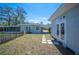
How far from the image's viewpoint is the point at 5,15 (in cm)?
2988

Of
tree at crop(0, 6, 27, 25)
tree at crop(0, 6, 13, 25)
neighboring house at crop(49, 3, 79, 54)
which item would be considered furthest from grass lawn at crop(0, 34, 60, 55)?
tree at crop(0, 6, 13, 25)

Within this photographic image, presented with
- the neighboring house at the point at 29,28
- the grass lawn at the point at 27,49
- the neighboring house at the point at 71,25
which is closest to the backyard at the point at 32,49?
the grass lawn at the point at 27,49

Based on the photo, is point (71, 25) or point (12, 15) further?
point (12, 15)

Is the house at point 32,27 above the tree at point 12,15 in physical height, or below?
below

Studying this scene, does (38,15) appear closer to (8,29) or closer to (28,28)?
(28,28)

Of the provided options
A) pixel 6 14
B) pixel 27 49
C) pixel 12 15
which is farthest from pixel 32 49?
pixel 12 15

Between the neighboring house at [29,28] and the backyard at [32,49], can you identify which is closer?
the backyard at [32,49]

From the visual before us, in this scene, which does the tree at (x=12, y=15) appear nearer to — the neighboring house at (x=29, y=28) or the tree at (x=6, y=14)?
the tree at (x=6, y=14)

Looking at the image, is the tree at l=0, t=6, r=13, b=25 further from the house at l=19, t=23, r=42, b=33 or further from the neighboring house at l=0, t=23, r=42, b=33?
the house at l=19, t=23, r=42, b=33

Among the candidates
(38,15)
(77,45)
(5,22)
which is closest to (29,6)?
(38,15)

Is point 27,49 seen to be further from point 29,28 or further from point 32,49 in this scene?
point 29,28

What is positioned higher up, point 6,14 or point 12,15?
point 6,14

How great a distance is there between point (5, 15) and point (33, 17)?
5622 millimetres
